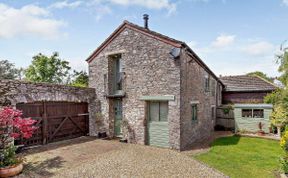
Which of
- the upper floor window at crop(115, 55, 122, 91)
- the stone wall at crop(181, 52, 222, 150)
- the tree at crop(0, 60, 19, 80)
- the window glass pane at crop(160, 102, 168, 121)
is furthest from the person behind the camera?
the tree at crop(0, 60, 19, 80)

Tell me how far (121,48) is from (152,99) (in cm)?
428

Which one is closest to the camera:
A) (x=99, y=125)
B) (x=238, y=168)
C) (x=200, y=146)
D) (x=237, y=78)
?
(x=238, y=168)

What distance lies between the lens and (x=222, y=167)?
834 cm

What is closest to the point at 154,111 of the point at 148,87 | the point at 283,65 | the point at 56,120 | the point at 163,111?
the point at 163,111

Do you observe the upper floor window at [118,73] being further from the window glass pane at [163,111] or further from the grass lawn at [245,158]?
the grass lawn at [245,158]

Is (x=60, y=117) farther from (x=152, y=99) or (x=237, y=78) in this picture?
(x=237, y=78)

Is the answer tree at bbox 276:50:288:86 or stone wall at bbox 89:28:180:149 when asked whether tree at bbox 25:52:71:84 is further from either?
tree at bbox 276:50:288:86

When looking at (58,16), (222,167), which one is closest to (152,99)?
(222,167)

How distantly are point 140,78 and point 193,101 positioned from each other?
395cm

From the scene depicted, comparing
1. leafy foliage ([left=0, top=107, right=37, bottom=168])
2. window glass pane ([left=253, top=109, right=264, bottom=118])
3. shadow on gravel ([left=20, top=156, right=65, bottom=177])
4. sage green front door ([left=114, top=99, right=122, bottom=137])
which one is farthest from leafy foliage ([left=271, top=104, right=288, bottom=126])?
leafy foliage ([left=0, top=107, right=37, bottom=168])

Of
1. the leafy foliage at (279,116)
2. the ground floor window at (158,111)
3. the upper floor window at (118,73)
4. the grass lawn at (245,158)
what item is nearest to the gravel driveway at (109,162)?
the grass lawn at (245,158)

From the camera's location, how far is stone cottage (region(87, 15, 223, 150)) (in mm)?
11133

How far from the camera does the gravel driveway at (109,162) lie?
7.43 m

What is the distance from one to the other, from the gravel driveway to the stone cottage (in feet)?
4.34
